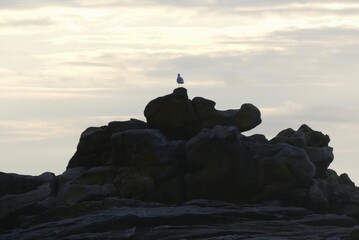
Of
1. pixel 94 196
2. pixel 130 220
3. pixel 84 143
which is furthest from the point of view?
pixel 84 143

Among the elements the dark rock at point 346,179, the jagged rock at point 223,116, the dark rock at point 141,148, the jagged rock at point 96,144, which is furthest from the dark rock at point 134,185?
the dark rock at point 346,179

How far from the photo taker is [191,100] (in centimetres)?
8819

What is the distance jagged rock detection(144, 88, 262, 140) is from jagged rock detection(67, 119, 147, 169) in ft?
6.00

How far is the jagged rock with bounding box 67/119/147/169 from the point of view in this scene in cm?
8694

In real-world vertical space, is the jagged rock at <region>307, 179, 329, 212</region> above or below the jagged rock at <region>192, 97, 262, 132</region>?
below

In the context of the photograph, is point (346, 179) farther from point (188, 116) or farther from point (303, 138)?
point (188, 116)

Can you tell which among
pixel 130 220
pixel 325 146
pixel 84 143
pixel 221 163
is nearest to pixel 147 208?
pixel 130 220

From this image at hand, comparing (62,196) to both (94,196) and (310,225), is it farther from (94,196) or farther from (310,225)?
(310,225)

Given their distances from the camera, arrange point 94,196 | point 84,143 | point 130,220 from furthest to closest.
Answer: point 84,143
point 94,196
point 130,220

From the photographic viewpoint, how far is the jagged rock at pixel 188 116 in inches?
3430

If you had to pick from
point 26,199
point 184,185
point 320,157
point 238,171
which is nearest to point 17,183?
point 26,199

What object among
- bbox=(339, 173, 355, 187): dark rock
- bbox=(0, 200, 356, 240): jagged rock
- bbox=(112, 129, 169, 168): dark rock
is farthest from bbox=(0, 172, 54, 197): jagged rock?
bbox=(339, 173, 355, 187): dark rock

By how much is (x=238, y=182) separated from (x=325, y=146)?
37.3 ft

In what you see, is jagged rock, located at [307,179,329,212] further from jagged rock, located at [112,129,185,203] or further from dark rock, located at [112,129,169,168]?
dark rock, located at [112,129,169,168]
